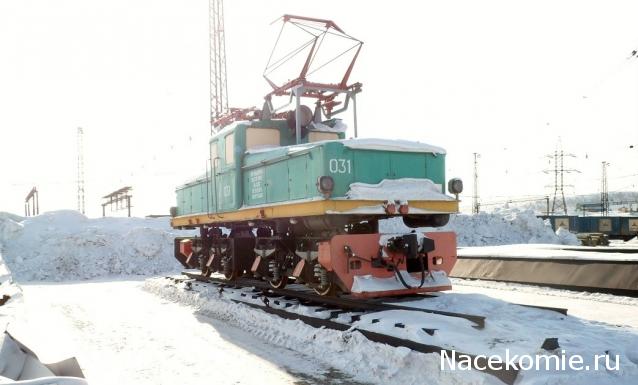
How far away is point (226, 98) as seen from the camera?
35656 mm

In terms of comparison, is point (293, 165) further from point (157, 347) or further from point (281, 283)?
point (157, 347)

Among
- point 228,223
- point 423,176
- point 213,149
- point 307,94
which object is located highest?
point 307,94

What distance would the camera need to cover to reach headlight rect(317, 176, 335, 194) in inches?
286

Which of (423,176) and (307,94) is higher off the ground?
(307,94)

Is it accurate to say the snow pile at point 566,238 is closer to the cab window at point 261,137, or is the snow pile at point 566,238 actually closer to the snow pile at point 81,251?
the snow pile at point 81,251

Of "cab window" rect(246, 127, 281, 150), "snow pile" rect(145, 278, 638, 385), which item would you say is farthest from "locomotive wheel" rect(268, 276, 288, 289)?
"cab window" rect(246, 127, 281, 150)

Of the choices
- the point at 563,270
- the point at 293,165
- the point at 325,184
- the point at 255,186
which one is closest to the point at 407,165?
the point at 325,184

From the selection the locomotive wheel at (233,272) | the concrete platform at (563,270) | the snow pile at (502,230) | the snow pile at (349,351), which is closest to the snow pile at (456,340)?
the snow pile at (349,351)

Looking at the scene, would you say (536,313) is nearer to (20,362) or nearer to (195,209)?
(20,362)

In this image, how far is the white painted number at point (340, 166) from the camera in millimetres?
7503

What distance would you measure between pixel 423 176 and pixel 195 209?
6.32 meters

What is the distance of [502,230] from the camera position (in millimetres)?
29734

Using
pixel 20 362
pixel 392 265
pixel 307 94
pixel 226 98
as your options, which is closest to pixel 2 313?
pixel 20 362

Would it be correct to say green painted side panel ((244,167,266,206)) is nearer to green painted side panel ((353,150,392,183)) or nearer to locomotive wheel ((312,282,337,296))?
locomotive wheel ((312,282,337,296))
